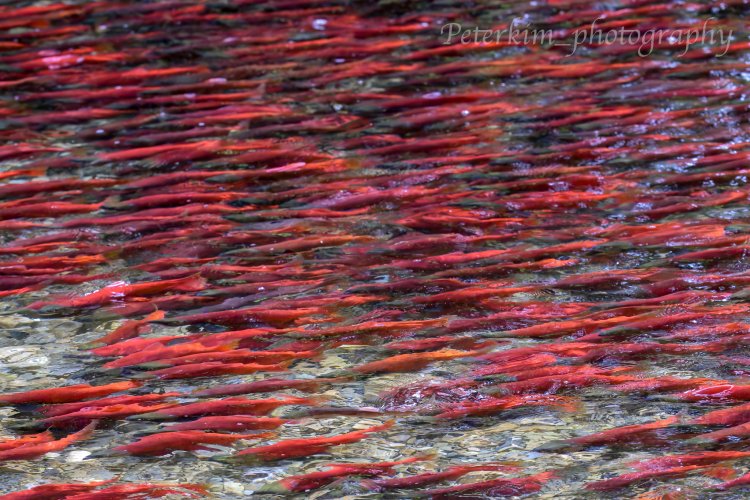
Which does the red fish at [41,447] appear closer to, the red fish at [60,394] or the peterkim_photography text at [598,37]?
the red fish at [60,394]

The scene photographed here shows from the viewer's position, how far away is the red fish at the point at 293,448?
2279 mm

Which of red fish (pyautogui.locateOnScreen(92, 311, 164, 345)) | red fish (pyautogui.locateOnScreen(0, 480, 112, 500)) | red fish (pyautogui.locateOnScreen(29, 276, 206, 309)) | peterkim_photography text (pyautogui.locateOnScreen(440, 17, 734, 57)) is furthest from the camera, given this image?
peterkim_photography text (pyautogui.locateOnScreen(440, 17, 734, 57))

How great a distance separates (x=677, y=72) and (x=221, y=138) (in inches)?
69.2

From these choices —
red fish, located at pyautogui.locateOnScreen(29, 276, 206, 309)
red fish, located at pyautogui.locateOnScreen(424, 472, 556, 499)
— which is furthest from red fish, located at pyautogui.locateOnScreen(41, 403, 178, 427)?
red fish, located at pyautogui.locateOnScreen(424, 472, 556, 499)

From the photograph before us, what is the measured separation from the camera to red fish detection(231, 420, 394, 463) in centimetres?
228

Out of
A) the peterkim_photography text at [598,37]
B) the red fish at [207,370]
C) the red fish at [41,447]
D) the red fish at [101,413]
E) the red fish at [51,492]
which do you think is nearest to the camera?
the red fish at [51,492]

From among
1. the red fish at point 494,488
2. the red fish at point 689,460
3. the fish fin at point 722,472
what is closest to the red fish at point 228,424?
the red fish at point 494,488

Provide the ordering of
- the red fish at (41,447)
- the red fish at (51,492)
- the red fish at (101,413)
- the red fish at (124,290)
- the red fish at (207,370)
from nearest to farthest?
1. the red fish at (51,492)
2. the red fish at (41,447)
3. the red fish at (101,413)
4. the red fish at (207,370)
5. the red fish at (124,290)

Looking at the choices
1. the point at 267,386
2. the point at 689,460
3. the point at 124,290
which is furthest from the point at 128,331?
the point at 689,460

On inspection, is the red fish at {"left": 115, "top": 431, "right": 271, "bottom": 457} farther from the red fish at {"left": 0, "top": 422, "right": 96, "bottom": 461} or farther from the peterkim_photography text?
the peterkim_photography text

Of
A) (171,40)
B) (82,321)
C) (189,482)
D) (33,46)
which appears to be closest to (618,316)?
(189,482)

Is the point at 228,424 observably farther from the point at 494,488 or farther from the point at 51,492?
the point at 494,488

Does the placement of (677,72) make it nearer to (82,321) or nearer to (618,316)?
(618,316)

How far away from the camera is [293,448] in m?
2.29
